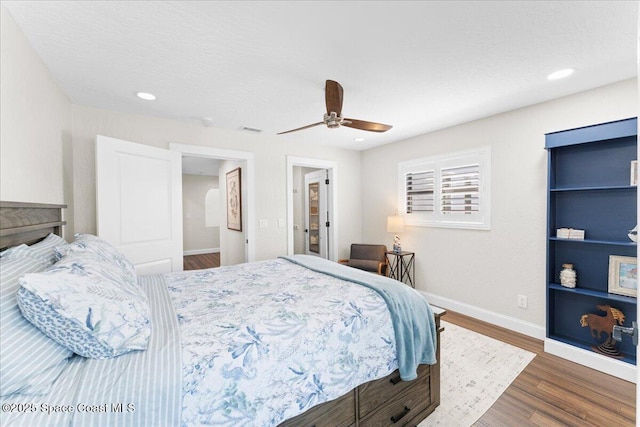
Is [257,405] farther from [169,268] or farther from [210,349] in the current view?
[169,268]

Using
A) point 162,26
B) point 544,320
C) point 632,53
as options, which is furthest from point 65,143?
point 544,320

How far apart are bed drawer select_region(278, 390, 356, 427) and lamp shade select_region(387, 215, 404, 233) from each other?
293 centimetres

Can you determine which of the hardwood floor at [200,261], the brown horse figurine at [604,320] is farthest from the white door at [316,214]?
the brown horse figurine at [604,320]

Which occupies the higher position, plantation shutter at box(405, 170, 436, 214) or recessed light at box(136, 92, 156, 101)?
recessed light at box(136, 92, 156, 101)

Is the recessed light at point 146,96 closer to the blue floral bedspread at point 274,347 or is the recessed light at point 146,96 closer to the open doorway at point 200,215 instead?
the blue floral bedspread at point 274,347

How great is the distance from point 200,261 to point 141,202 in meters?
4.62

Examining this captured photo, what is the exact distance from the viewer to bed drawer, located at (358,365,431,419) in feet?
5.00

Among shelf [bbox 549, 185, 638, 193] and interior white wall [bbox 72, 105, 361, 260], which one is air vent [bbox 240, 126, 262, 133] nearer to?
interior white wall [bbox 72, 105, 361, 260]

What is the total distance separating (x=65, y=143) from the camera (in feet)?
8.48

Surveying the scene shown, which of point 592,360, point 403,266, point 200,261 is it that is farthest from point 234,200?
point 592,360

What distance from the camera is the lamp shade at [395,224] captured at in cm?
412

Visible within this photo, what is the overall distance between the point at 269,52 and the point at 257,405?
2.06m

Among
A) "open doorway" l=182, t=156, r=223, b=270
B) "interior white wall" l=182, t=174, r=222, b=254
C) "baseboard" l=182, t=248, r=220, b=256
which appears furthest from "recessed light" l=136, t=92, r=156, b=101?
"baseboard" l=182, t=248, r=220, b=256

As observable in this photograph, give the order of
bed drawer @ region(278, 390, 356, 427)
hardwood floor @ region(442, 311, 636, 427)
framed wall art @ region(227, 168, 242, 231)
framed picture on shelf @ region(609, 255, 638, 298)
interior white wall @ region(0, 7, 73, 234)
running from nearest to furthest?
bed drawer @ region(278, 390, 356, 427) → interior white wall @ region(0, 7, 73, 234) → hardwood floor @ region(442, 311, 636, 427) → framed picture on shelf @ region(609, 255, 638, 298) → framed wall art @ region(227, 168, 242, 231)
